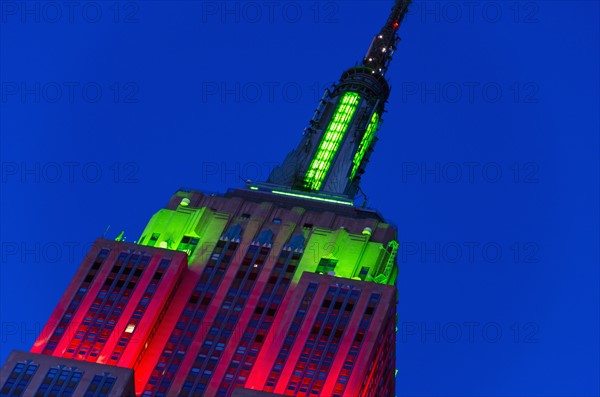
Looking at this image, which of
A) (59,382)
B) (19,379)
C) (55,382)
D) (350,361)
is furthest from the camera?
(350,361)

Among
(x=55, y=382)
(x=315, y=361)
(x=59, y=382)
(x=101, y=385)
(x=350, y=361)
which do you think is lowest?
(x=55, y=382)

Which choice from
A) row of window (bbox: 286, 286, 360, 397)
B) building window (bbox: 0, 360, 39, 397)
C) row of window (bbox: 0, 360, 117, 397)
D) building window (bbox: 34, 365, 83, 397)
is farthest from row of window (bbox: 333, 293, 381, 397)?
building window (bbox: 0, 360, 39, 397)

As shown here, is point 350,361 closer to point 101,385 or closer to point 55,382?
point 101,385

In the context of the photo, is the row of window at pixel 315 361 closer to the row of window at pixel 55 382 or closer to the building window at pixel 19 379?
the row of window at pixel 55 382

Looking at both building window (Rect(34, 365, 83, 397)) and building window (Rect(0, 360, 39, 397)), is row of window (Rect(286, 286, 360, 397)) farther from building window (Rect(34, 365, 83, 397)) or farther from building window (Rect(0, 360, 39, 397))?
building window (Rect(0, 360, 39, 397))

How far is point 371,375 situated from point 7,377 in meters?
54.1

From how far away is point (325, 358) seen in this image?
195 m

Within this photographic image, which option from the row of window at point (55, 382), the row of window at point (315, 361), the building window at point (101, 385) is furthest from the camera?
the row of window at point (315, 361)

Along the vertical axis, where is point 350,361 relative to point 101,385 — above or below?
above

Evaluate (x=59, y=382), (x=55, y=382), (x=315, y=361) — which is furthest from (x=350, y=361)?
(x=55, y=382)

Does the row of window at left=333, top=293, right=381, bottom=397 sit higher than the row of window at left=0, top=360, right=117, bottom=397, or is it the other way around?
the row of window at left=333, top=293, right=381, bottom=397

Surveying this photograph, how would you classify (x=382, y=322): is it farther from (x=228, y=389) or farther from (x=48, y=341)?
(x=48, y=341)

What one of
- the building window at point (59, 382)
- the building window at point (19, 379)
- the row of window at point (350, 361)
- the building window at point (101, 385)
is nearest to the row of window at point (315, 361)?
the row of window at point (350, 361)

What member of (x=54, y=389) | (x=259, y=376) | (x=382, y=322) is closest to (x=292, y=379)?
(x=259, y=376)
